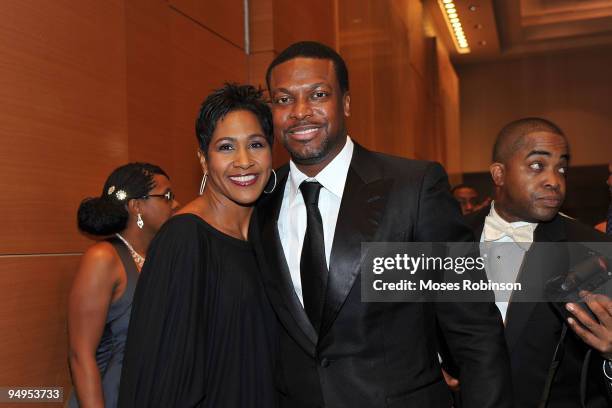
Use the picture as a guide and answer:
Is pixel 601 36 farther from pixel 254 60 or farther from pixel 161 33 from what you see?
pixel 161 33

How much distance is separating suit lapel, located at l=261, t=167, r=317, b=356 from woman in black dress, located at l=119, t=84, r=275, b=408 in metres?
0.09

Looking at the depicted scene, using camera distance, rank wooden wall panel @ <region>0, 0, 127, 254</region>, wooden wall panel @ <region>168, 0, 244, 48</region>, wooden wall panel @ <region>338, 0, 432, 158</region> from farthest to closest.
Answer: wooden wall panel @ <region>338, 0, 432, 158</region> → wooden wall panel @ <region>168, 0, 244, 48</region> → wooden wall panel @ <region>0, 0, 127, 254</region>

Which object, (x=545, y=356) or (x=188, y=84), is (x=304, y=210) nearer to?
(x=545, y=356)

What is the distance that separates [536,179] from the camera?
7.13ft

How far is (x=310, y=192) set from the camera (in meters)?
1.84

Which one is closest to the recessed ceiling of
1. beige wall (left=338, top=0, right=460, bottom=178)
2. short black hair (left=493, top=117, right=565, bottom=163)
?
beige wall (left=338, top=0, right=460, bottom=178)

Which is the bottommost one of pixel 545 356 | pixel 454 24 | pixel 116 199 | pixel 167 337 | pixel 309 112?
pixel 545 356

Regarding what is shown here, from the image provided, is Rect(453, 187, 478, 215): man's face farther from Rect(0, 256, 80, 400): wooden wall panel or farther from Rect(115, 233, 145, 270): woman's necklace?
Rect(0, 256, 80, 400): wooden wall panel

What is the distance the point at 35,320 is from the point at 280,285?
95 centimetres

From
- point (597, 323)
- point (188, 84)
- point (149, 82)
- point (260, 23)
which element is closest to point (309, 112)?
point (597, 323)

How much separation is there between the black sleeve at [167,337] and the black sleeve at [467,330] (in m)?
0.65

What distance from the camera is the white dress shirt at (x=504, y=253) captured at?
83.4 inches

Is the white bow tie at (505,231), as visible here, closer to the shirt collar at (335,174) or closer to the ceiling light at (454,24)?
the shirt collar at (335,174)

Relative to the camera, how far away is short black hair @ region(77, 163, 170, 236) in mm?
2393
